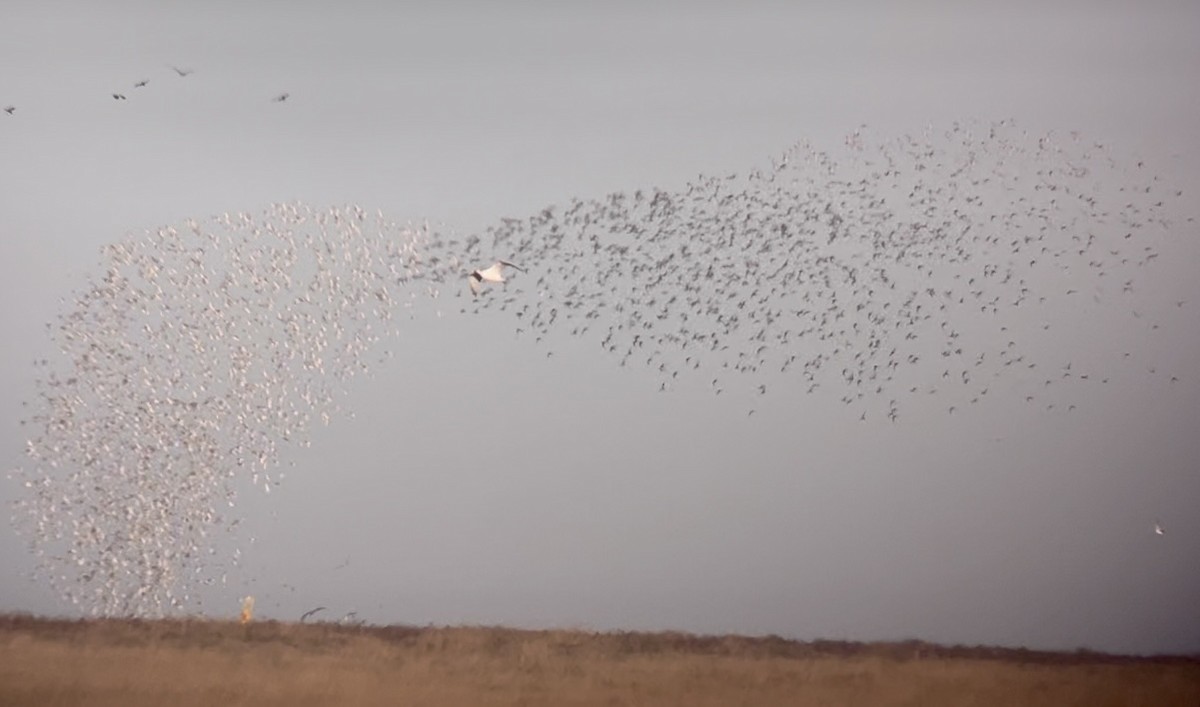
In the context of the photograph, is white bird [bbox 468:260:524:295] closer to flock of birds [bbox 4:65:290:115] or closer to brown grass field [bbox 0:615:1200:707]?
flock of birds [bbox 4:65:290:115]

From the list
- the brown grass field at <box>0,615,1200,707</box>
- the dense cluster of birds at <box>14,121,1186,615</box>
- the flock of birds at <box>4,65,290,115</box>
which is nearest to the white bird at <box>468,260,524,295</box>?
the dense cluster of birds at <box>14,121,1186,615</box>

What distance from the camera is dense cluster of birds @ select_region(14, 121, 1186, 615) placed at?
2836 mm

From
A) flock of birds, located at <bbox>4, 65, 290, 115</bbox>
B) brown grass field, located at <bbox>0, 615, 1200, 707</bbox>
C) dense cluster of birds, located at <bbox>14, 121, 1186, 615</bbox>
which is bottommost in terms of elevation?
brown grass field, located at <bbox>0, 615, 1200, 707</bbox>

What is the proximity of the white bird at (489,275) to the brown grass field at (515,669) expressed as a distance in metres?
0.93

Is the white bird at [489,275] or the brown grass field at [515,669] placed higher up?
the white bird at [489,275]

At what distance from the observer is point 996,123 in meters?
2.81

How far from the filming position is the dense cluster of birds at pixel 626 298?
112 inches

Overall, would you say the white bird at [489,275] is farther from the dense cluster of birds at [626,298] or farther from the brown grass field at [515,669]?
the brown grass field at [515,669]

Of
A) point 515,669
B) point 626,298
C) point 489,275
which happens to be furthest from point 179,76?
point 515,669

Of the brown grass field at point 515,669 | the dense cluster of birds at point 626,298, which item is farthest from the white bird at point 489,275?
the brown grass field at point 515,669

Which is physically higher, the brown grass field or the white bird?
the white bird

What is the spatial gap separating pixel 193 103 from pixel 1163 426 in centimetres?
272

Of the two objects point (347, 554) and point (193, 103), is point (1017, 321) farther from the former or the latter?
point (193, 103)

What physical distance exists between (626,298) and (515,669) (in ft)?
3.36
